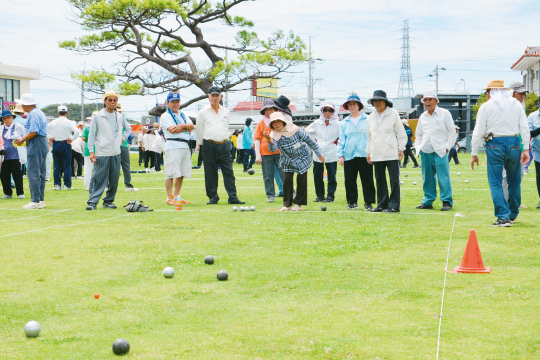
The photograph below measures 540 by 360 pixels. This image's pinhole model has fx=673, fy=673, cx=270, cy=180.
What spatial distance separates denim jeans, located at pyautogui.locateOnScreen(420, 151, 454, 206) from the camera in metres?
11.5

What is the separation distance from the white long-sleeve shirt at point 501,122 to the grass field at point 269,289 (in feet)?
4.05

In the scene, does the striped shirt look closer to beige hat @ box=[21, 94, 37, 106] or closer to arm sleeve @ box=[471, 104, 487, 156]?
arm sleeve @ box=[471, 104, 487, 156]

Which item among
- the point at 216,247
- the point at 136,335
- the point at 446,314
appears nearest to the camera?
the point at 136,335

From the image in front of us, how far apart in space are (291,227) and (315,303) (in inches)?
168

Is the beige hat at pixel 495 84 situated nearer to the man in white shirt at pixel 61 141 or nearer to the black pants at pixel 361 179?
the black pants at pixel 361 179

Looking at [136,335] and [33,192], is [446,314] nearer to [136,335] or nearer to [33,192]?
[136,335]

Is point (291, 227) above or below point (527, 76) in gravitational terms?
below

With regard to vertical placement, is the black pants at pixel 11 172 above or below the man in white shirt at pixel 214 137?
below

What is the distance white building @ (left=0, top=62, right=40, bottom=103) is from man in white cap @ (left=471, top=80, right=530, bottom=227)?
46.6 meters

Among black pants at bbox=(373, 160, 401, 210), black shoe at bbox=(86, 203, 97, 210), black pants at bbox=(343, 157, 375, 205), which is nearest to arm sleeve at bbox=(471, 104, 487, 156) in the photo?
black pants at bbox=(373, 160, 401, 210)

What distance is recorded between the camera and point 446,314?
4.79 m

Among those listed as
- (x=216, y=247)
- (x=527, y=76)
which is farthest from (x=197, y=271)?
(x=527, y=76)

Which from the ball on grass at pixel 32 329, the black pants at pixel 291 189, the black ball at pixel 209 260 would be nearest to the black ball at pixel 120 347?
the ball on grass at pixel 32 329

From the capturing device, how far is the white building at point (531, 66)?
2198 inches
